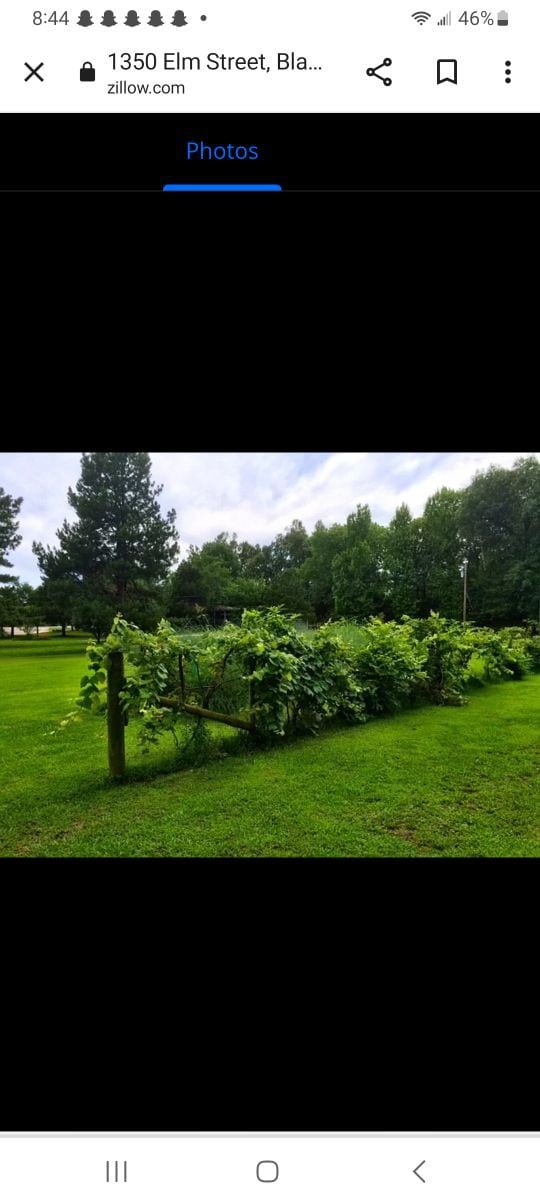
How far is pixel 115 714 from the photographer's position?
5.22ft

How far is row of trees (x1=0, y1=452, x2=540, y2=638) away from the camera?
1.38 m

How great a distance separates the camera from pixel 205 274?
3.05ft

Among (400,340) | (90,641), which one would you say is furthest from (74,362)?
(90,641)

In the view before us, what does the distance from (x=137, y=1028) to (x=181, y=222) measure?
85.6 inches

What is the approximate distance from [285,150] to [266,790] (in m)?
2.05

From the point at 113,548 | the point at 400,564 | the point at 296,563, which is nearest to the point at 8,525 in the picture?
the point at 113,548
